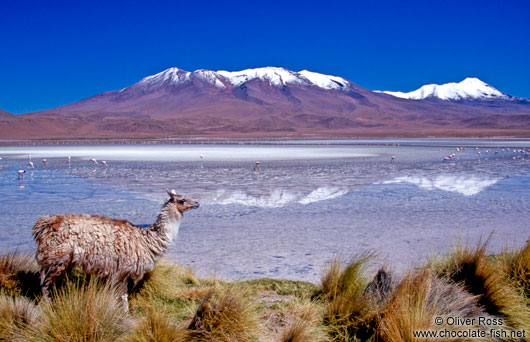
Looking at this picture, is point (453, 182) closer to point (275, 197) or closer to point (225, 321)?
point (275, 197)

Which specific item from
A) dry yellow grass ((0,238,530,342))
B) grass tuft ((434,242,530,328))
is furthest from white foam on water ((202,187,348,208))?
Result: grass tuft ((434,242,530,328))

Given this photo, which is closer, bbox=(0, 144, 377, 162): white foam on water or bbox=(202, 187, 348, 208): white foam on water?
bbox=(202, 187, 348, 208): white foam on water

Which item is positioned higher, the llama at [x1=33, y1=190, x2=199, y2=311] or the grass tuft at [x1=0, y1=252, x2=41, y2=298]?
the llama at [x1=33, y1=190, x2=199, y2=311]

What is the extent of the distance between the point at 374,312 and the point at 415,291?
1.21 ft

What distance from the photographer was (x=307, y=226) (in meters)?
7.75

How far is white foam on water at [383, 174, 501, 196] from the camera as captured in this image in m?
12.1

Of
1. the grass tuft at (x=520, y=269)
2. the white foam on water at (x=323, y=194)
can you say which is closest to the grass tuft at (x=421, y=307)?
the grass tuft at (x=520, y=269)

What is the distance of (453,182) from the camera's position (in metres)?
13.7

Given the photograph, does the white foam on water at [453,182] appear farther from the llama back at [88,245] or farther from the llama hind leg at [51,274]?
the llama hind leg at [51,274]

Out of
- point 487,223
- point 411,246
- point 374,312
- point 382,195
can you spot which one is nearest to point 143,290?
point 374,312

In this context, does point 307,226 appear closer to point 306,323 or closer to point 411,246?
point 411,246

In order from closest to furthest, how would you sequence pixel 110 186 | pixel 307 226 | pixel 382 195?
1. pixel 307 226
2. pixel 382 195
3. pixel 110 186

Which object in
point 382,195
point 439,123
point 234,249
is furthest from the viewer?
point 439,123

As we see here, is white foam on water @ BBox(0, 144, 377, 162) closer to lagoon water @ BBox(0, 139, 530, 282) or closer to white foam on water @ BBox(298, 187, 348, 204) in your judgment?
lagoon water @ BBox(0, 139, 530, 282)
